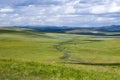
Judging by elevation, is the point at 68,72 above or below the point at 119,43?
above

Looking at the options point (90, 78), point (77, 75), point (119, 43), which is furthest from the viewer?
point (119, 43)

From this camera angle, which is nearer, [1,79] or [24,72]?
[1,79]

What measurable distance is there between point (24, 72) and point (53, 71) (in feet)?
10.8

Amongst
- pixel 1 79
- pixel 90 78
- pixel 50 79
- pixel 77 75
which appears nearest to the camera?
pixel 1 79

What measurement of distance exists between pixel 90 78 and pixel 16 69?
643 cm

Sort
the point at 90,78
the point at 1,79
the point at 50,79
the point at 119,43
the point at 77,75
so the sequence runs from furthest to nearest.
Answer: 1. the point at 119,43
2. the point at 77,75
3. the point at 90,78
4. the point at 50,79
5. the point at 1,79

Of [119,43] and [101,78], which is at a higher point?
[101,78]

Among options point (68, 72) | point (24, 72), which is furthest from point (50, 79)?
point (68, 72)

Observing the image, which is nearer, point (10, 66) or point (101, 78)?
point (101, 78)

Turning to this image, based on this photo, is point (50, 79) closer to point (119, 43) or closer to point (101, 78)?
point (101, 78)

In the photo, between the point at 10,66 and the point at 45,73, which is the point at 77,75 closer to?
the point at 45,73

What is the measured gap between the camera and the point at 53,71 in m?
29.3

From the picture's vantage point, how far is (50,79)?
24031mm

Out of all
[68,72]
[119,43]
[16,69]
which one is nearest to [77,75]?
[68,72]
